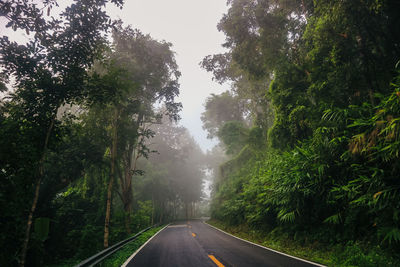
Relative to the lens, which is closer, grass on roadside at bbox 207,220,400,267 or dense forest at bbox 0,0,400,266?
grass on roadside at bbox 207,220,400,267

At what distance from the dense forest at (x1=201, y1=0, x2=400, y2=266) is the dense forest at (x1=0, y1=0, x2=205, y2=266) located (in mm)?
7573

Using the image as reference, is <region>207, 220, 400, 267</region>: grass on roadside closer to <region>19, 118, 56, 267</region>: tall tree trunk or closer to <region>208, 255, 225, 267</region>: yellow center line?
<region>208, 255, 225, 267</region>: yellow center line

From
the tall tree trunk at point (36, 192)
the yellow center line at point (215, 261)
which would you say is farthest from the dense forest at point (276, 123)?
the yellow center line at point (215, 261)

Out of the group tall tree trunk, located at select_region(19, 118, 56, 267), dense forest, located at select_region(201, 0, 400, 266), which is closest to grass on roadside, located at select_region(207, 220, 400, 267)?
dense forest, located at select_region(201, 0, 400, 266)

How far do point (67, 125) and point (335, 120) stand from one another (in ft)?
32.1

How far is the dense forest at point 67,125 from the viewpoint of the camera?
5.30 m

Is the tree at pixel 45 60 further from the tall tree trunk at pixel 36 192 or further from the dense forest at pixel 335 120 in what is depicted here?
the dense forest at pixel 335 120

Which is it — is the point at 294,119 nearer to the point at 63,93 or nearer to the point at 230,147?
the point at 63,93

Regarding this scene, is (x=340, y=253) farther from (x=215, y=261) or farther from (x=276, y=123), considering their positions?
(x=276, y=123)

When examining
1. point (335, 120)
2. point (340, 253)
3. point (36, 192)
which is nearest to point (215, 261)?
point (340, 253)

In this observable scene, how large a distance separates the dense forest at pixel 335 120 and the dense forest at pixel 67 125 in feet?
24.8

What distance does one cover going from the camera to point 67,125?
6.97 metres

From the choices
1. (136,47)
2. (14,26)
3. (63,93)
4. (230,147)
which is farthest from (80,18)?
(230,147)

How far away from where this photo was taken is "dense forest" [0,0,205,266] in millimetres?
5298
